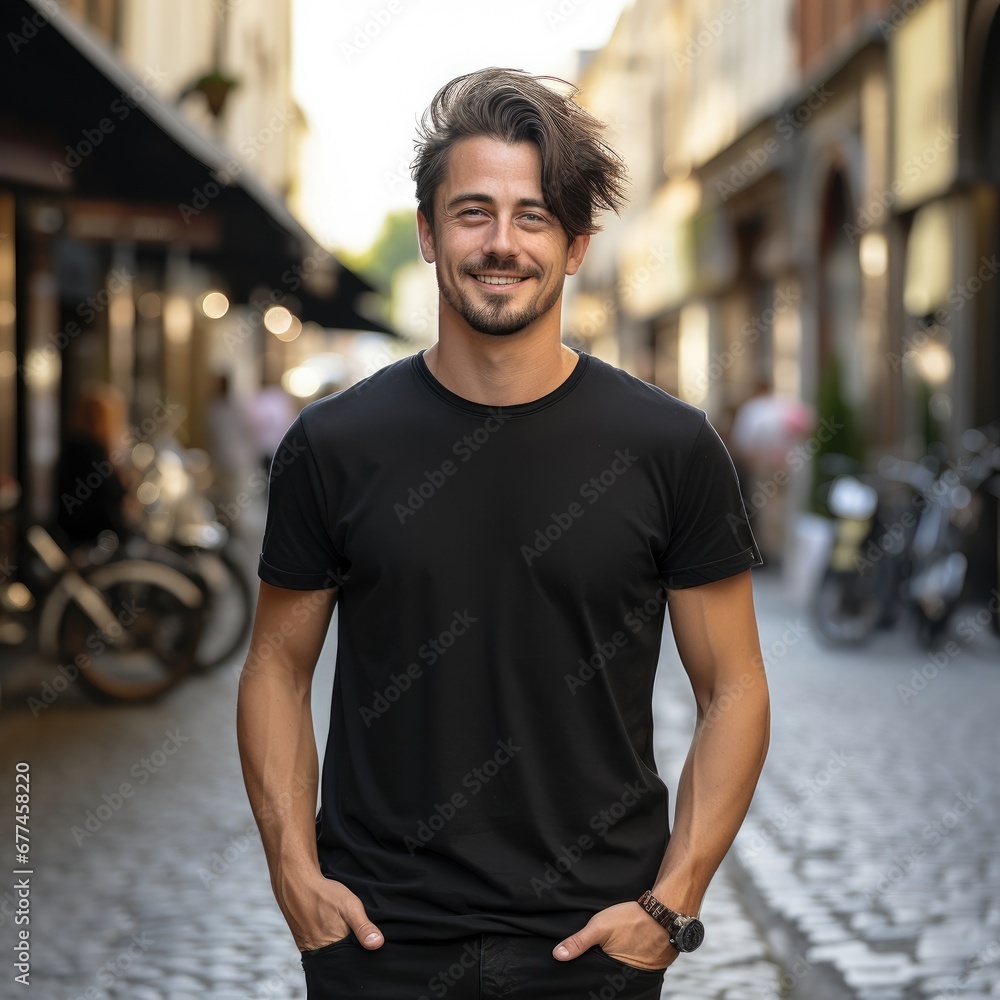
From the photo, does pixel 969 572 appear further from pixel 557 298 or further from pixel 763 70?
pixel 763 70

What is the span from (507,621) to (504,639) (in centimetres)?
2

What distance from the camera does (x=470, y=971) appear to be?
2.22 metres

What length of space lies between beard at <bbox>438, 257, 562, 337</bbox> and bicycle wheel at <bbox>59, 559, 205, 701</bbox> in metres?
7.47

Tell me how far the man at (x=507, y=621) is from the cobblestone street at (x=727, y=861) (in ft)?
8.11

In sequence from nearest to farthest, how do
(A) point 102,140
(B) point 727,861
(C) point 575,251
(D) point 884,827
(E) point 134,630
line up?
(C) point 575,251, (B) point 727,861, (D) point 884,827, (A) point 102,140, (E) point 134,630

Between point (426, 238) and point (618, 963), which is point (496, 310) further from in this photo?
point (618, 963)

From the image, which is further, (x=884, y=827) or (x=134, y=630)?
(x=134, y=630)

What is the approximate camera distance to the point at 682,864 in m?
2.34

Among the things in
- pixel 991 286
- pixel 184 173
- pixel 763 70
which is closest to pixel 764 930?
pixel 184 173

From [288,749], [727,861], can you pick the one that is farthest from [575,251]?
[727,861]

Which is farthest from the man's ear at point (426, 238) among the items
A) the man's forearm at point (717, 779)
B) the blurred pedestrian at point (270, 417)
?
the blurred pedestrian at point (270, 417)

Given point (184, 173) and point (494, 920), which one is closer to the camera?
point (494, 920)

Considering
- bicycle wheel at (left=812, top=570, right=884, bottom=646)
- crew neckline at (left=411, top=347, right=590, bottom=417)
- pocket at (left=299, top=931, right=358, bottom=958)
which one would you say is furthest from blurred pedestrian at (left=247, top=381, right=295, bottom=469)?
pocket at (left=299, top=931, right=358, bottom=958)

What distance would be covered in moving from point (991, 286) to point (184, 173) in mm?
8376
